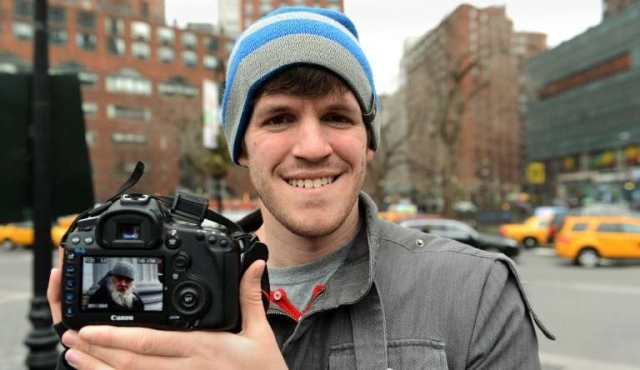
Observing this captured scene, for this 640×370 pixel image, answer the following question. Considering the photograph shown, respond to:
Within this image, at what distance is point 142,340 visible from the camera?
1.02m

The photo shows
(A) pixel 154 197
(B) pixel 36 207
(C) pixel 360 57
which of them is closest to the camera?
(A) pixel 154 197

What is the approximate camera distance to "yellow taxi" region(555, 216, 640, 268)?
1545 centimetres

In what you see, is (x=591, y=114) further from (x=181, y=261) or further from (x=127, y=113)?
(x=181, y=261)

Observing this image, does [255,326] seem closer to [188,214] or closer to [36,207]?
[188,214]

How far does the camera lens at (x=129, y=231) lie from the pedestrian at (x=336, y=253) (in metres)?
0.19

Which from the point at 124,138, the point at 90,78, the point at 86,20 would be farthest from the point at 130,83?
the point at 86,20

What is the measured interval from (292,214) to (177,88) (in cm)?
5481

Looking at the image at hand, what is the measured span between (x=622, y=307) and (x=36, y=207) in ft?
31.5

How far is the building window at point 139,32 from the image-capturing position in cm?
5034

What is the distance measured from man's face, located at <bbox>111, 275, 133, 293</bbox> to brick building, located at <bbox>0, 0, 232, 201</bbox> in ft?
138

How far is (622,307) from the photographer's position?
31.2 feet

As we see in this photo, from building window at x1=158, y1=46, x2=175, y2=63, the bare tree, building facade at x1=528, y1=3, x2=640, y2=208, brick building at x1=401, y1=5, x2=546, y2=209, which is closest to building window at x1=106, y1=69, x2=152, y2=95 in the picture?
building window at x1=158, y1=46, x2=175, y2=63

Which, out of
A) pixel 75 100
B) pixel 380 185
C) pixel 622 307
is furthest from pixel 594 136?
pixel 75 100

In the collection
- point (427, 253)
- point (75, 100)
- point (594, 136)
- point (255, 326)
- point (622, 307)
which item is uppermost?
point (594, 136)
